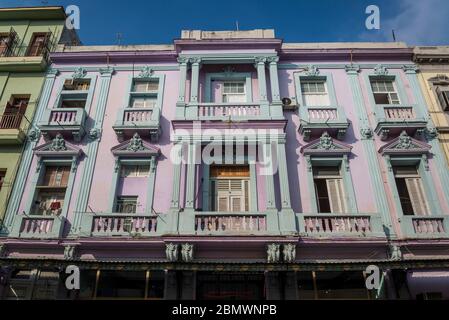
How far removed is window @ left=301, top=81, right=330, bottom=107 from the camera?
1334cm

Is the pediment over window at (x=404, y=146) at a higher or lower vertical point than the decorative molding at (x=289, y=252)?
higher

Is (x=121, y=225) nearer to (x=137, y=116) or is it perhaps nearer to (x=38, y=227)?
(x=38, y=227)

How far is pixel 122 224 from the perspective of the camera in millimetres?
10305

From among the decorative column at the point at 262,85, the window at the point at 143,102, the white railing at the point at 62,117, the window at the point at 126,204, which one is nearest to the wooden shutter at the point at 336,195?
the decorative column at the point at 262,85

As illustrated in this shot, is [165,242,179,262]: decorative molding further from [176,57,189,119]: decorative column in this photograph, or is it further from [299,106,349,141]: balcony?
[299,106,349,141]: balcony

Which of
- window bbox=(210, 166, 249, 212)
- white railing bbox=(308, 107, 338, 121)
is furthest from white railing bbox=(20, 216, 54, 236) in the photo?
white railing bbox=(308, 107, 338, 121)

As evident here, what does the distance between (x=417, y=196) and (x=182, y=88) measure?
28.9 feet

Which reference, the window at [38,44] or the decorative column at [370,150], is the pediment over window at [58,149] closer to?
the window at [38,44]

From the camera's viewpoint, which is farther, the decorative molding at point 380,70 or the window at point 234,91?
the decorative molding at point 380,70

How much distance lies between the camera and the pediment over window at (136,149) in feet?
38.8

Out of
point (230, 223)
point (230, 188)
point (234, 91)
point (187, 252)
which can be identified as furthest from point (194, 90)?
point (187, 252)

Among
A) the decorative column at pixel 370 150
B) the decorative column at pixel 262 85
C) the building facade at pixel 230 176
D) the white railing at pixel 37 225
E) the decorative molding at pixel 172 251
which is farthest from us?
the decorative column at pixel 262 85

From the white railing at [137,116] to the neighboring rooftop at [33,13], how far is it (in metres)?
6.41
